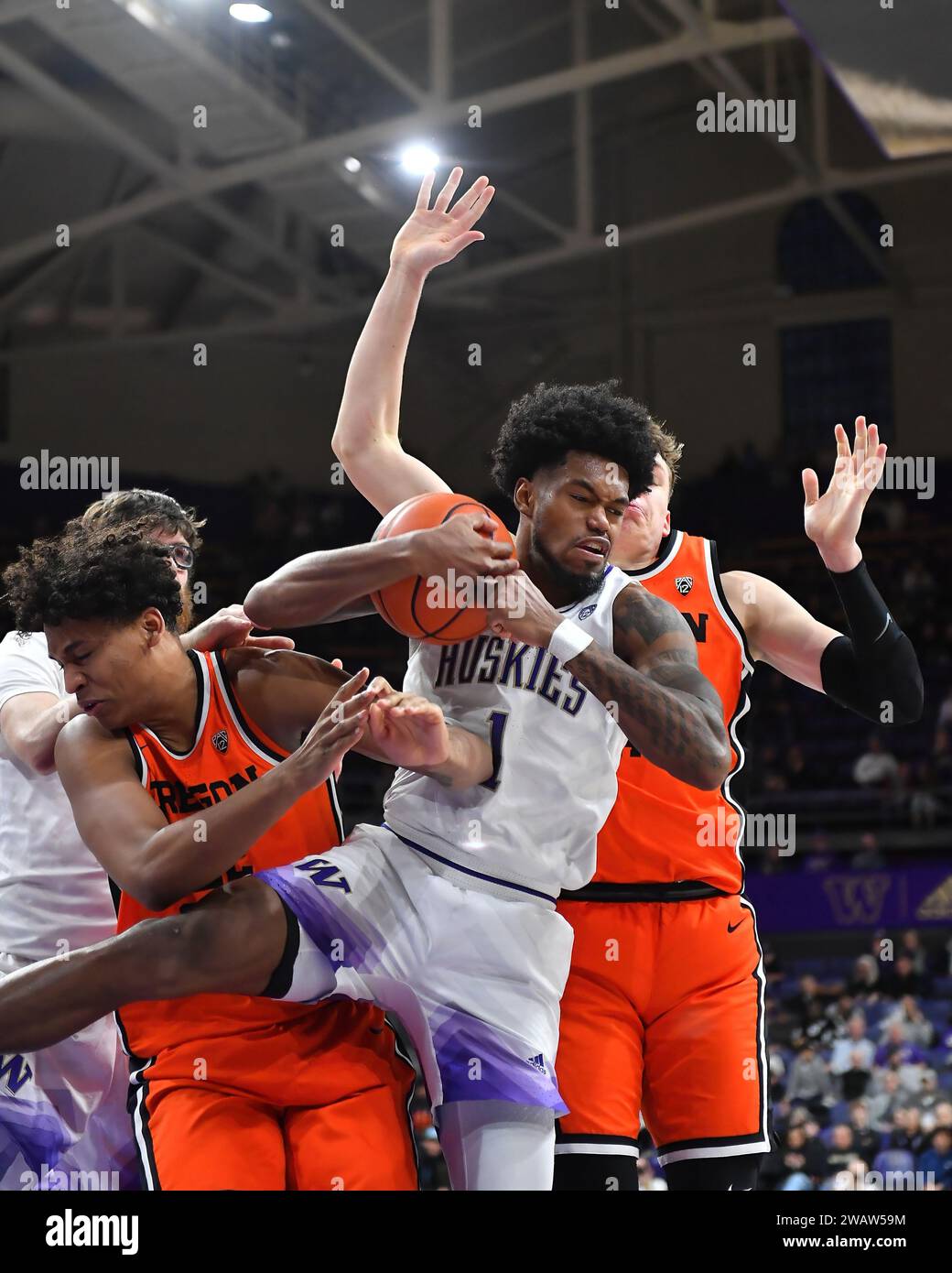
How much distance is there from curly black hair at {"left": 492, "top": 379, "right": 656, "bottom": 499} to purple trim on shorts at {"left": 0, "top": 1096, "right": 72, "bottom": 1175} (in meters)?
1.85

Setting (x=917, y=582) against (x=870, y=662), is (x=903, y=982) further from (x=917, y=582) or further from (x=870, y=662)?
(x=870, y=662)

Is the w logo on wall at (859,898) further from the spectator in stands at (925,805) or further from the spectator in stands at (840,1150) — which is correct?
the spectator in stands at (840,1150)

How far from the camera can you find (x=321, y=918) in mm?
2781

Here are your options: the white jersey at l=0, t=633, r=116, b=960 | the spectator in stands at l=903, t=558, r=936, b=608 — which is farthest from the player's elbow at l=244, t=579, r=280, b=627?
the spectator in stands at l=903, t=558, r=936, b=608

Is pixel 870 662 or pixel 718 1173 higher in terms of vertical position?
pixel 870 662

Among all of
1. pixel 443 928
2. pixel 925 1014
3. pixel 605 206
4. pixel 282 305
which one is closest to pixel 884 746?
pixel 925 1014

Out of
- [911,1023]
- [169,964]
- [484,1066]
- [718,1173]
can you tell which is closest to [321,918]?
[169,964]

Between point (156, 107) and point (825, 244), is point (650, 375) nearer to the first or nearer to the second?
point (825, 244)

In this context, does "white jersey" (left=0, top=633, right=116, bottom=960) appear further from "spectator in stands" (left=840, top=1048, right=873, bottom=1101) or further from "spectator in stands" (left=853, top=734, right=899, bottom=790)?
"spectator in stands" (left=853, top=734, right=899, bottom=790)

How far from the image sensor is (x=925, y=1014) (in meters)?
11.1

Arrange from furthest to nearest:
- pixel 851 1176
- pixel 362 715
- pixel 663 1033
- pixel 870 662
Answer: pixel 851 1176
pixel 870 662
pixel 663 1033
pixel 362 715

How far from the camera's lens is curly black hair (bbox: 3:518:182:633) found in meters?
2.88

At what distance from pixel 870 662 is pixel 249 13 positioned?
475 inches

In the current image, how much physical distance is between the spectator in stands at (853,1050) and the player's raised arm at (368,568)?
8.38m
